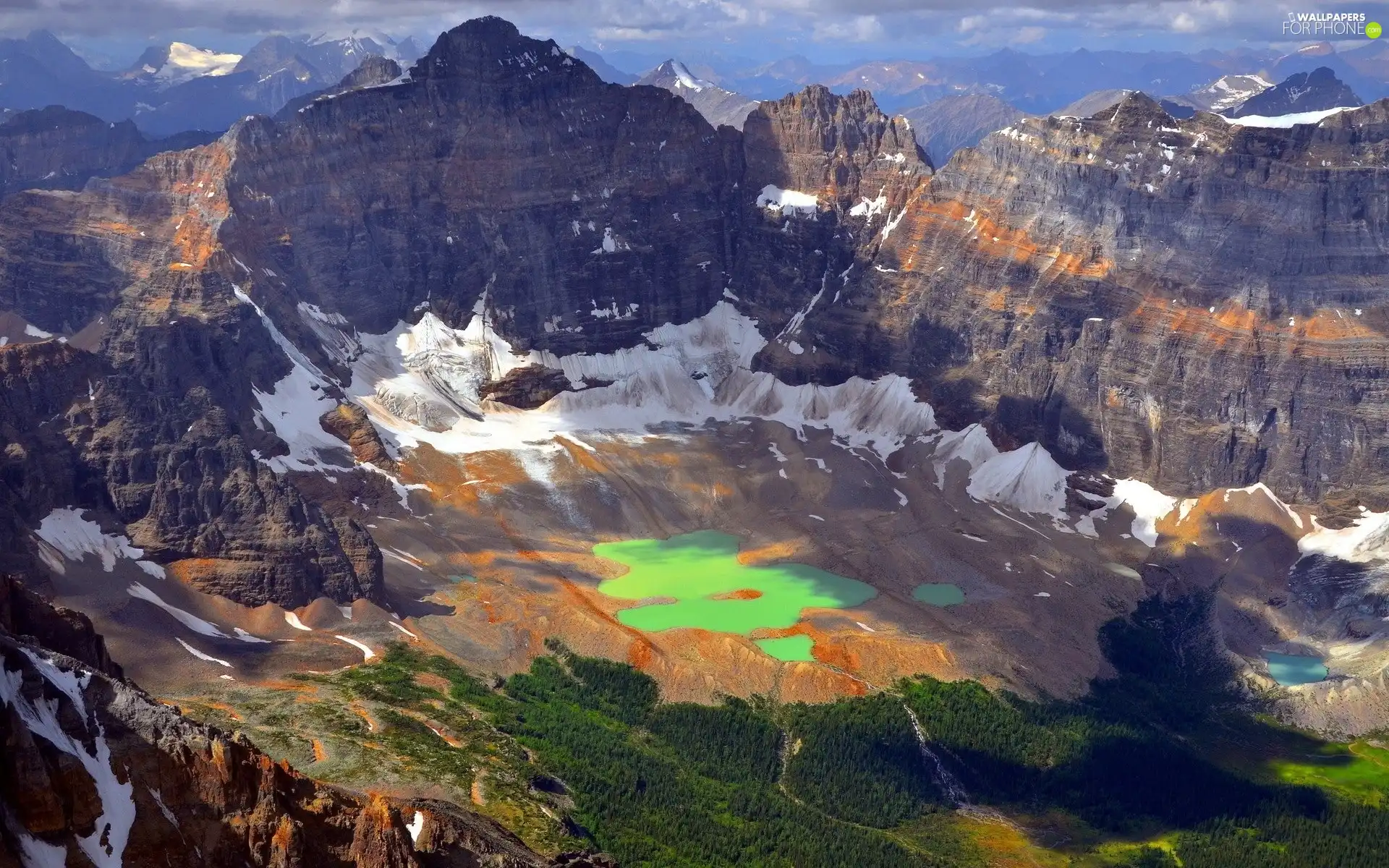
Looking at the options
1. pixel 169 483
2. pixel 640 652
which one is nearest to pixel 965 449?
pixel 640 652

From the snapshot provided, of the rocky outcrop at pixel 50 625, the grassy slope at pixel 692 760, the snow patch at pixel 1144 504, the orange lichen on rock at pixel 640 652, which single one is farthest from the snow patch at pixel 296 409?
the snow patch at pixel 1144 504

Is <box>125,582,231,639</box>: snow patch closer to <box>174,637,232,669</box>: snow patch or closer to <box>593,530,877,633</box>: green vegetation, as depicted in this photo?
<box>174,637,232,669</box>: snow patch

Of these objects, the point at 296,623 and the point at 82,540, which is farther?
the point at 296,623

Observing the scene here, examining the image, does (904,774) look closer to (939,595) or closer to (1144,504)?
(939,595)

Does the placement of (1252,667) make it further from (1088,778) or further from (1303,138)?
(1303,138)

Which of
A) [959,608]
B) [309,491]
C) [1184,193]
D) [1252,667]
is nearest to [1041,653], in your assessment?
[959,608]

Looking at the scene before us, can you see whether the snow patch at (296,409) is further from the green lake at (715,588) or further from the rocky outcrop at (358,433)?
the green lake at (715,588)
